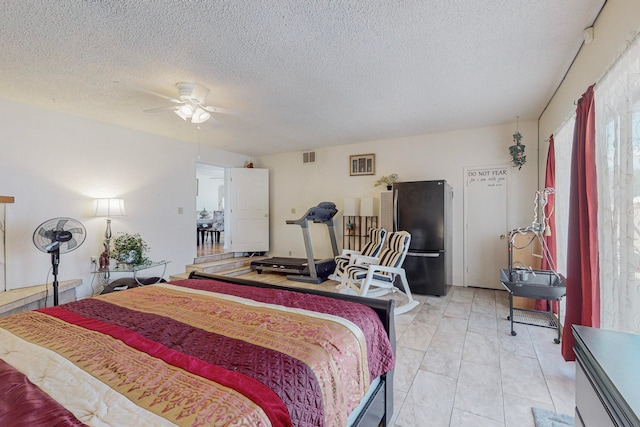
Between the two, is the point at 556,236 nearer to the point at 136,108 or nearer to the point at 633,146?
the point at 633,146

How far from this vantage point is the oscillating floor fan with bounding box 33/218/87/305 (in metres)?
3.05

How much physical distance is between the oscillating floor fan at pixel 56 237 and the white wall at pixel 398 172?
371cm

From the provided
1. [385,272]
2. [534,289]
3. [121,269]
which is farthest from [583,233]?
[121,269]

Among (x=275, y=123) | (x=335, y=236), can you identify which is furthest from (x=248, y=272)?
(x=275, y=123)

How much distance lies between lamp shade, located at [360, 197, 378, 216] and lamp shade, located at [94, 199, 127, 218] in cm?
378

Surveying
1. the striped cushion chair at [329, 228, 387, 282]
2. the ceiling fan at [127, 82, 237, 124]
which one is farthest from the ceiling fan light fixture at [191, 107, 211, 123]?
the striped cushion chair at [329, 228, 387, 282]

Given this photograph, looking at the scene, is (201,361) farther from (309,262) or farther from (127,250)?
(309,262)

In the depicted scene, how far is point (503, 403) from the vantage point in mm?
1861

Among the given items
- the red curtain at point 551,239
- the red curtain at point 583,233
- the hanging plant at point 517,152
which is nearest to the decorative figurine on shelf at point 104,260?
the red curtain at point 583,233

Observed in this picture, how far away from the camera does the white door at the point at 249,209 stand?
6.11 meters

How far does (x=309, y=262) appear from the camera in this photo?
16.3 feet

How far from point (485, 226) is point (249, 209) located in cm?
450

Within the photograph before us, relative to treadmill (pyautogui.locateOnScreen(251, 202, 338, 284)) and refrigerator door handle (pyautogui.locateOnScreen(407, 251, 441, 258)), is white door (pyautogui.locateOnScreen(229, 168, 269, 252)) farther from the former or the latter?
refrigerator door handle (pyautogui.locateOnScreen(407, 251, 441, 258))

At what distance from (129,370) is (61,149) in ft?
13.3
